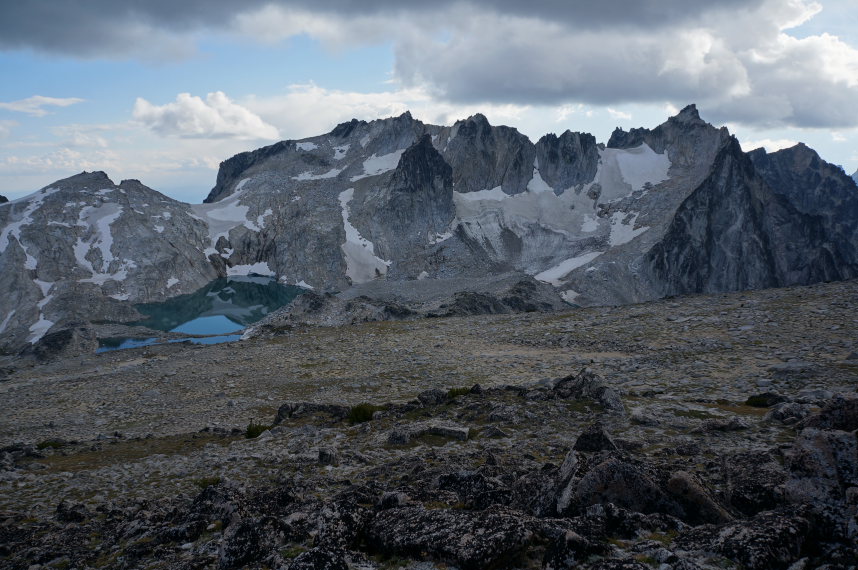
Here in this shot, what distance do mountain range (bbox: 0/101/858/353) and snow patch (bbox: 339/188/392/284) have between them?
47cm

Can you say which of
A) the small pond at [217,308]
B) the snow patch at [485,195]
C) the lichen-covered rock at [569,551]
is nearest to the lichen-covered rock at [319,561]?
the lichen-covered rock at [569,551]

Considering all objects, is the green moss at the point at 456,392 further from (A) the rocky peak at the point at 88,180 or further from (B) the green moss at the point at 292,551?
(A) the rocky peak at the point at 88,180

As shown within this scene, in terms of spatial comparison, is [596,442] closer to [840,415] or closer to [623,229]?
[840,415]

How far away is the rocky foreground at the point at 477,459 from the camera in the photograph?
22.3 ft

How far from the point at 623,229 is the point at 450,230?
176 ft

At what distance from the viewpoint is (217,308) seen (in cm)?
13188

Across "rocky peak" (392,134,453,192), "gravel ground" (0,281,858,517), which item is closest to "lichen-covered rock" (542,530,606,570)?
"gravel ground" (0,281,858,517)

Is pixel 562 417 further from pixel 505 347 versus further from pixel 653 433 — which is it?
pixel 505 347

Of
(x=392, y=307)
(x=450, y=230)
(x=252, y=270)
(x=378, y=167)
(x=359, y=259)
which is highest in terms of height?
(x=378, y=167)

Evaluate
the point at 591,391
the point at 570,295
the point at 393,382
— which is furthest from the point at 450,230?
the point at 591,391

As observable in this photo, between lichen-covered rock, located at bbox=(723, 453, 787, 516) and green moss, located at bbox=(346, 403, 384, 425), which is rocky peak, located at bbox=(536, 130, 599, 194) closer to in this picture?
green moss, located at bbox=(346, 403, 384, 425)

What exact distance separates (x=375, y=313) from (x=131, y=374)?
40348mm

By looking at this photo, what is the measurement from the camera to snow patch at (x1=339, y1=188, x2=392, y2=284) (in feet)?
528

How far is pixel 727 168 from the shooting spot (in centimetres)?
14438
